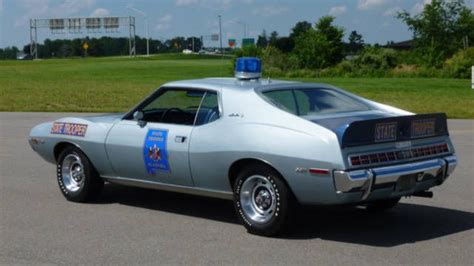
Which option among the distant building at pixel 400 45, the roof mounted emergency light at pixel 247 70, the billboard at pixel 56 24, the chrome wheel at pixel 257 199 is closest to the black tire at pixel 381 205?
the chrome wheel at pixel 257 199

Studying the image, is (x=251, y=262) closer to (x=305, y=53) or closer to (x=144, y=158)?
(x=144, y=158)

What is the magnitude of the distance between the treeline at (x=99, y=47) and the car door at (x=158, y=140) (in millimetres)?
154035

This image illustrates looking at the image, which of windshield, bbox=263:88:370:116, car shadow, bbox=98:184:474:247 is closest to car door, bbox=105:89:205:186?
car shadow, bbox=98:184:474:247

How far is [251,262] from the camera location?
19.9ft

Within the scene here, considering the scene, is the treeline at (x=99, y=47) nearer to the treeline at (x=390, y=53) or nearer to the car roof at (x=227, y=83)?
the treeline at (x=390, y=53)

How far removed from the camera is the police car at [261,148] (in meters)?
6.60

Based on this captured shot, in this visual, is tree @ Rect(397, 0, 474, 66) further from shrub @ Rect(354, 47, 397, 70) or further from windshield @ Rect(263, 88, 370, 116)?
→ windshield @ Rect(263, 88, 370, 116)

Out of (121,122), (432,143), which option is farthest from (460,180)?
(121,122)

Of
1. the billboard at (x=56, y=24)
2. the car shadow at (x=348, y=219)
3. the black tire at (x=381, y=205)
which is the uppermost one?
the billboard at (x=56, y=24)

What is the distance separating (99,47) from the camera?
170 metres

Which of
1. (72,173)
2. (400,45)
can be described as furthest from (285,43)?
(72,173)

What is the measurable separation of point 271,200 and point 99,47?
166 meters

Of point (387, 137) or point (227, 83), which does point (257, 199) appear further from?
point (227, 83)

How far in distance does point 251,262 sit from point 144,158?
7.21 feet
